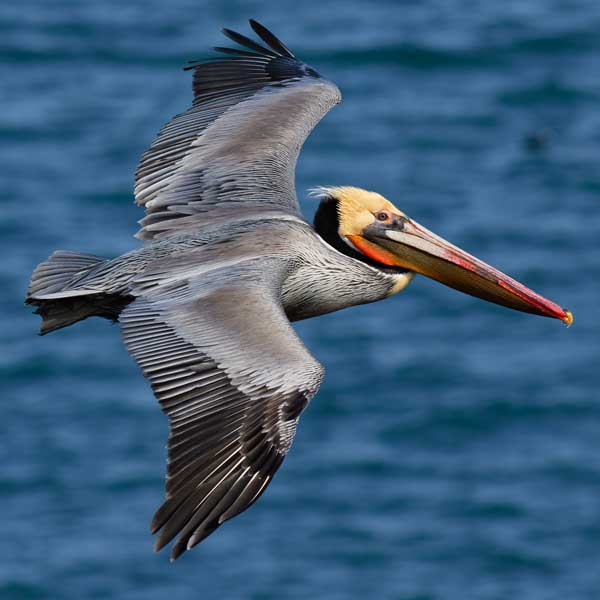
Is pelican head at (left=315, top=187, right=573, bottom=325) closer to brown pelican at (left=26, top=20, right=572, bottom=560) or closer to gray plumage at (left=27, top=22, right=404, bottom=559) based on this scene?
brown pelican at (left=26, top=20, right=572, bottom=560)

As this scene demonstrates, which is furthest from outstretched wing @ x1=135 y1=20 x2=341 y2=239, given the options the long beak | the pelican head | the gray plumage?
the long beak

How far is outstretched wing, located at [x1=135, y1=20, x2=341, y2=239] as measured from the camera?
9.62m

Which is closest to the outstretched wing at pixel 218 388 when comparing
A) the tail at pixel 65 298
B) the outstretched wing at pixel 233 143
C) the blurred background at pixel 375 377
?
the tail at pixel 65 298

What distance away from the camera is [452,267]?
9.52 meters

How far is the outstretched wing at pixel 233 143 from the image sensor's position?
31.6 ft

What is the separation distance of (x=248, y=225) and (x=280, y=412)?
1623mm

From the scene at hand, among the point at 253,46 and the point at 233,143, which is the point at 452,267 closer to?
the point at 233,143

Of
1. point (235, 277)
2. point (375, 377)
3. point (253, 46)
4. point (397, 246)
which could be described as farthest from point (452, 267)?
point (375, 377)

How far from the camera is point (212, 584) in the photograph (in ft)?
62.7

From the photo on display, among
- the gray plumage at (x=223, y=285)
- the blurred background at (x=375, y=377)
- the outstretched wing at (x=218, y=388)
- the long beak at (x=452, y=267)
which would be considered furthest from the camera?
the blurred background at (x=375, y=377)

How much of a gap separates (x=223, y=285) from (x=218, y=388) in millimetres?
747

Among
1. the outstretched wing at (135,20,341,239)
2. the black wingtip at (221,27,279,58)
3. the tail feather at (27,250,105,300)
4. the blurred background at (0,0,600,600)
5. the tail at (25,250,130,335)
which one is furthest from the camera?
the blurred background at (0,0,600,600)

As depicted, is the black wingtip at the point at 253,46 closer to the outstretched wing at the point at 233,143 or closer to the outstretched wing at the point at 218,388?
the outstretched wing at the point at 233,143

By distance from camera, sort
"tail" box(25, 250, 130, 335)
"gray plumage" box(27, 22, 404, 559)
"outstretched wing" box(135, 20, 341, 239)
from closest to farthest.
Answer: "gray plumage" box(27, 22, 404, 559) → "tail" box(25, 250, 130, 335) → "outstretched wing" box(135, 20, 341, 239)
